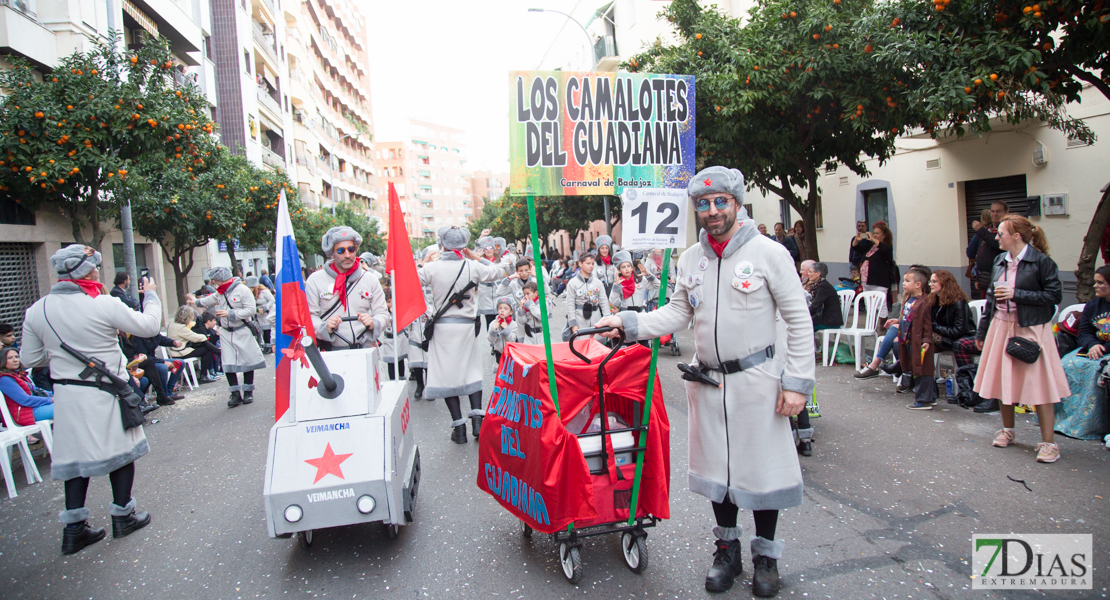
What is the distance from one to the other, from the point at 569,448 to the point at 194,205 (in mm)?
14031

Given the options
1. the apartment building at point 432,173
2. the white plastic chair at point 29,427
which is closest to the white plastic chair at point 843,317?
the white plastic chair at point 29,427

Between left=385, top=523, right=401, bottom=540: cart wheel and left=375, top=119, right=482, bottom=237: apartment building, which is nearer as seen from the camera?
left=385, top=523, right=401, bottom=540: cart wheel

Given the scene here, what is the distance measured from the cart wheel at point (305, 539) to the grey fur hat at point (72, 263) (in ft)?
7.18

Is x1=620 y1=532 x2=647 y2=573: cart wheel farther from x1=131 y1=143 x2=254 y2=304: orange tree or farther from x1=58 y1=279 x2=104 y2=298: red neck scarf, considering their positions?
x1=131 y1=143 x2=254 y2=304: orange tree

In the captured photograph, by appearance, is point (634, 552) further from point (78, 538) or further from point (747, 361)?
point (78, 538)

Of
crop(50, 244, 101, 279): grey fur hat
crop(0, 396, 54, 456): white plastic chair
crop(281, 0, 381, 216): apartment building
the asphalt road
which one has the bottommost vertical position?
the asphalt road

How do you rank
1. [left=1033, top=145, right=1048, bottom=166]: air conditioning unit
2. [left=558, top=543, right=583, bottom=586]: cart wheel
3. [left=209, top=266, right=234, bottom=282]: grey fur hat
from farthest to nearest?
[left=1033, top=145, right=1048, bottom=166]: air conditioning unit, [left=209, top=266, right=234, bottom=282]: grey fur hat, [left=558, top=543, right=583, bottom=586]: cart wheel

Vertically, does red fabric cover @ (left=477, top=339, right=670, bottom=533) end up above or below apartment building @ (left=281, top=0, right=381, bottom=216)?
below

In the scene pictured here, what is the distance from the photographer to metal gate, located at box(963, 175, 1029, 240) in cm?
1174

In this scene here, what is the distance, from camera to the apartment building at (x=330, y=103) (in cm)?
4078

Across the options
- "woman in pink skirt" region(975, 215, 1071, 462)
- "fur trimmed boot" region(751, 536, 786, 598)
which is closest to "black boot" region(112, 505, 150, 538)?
"fur trimmed boot" region(751, 536, 786, 598)

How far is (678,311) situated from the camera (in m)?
3.46

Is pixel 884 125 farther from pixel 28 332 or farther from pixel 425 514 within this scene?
pixel 28 332

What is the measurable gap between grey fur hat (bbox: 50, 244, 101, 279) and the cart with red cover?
9.77ft
